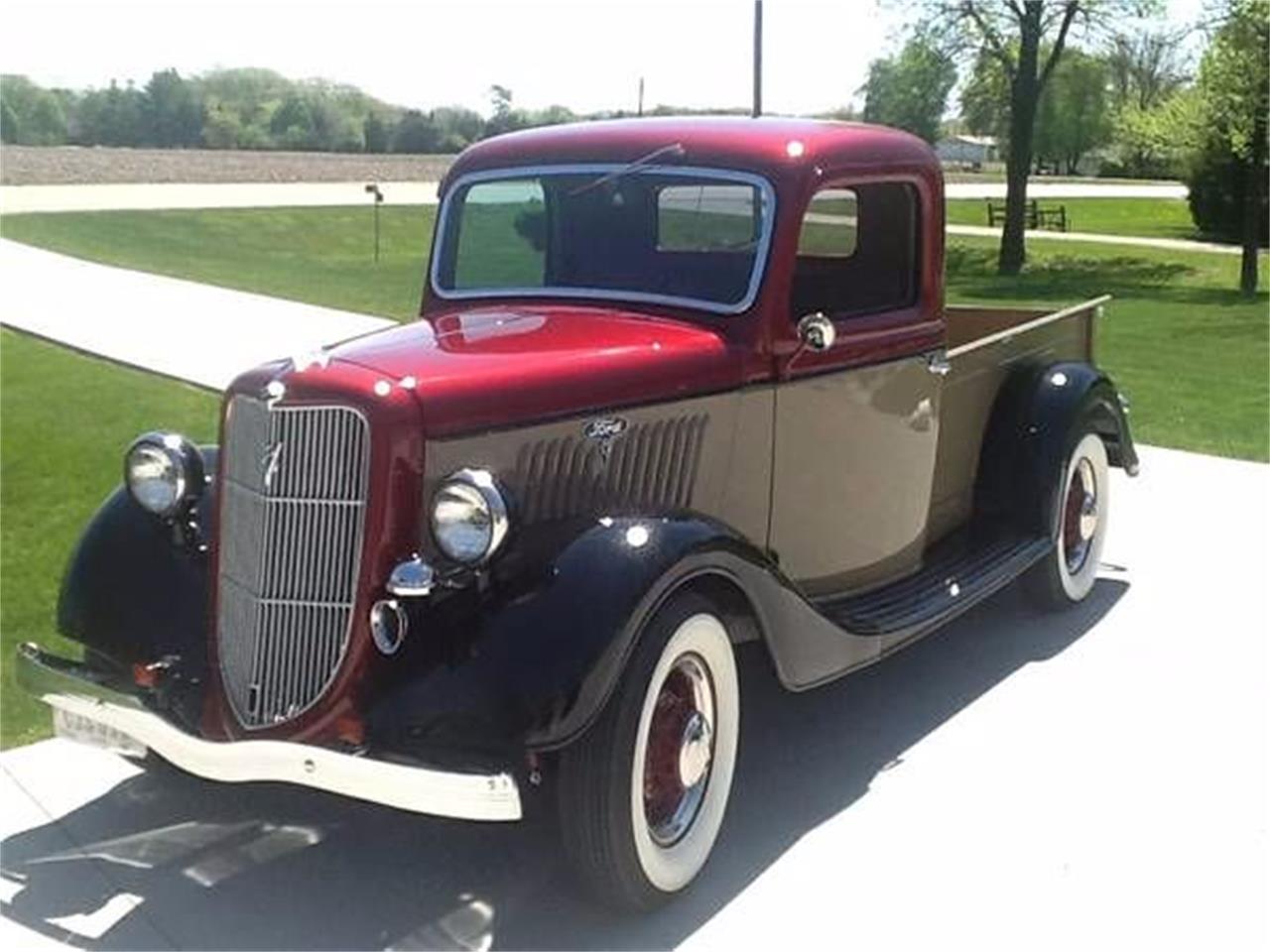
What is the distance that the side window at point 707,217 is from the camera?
424cm

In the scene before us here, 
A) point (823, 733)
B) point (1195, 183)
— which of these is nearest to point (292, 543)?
point (823, 733)

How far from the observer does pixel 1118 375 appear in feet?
41.1

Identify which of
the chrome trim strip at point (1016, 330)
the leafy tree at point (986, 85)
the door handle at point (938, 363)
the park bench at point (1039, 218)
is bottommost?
the door handle at point (938, 363)

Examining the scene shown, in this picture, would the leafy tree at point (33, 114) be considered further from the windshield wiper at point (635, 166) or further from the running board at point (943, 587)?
the running board at point (943, 587)

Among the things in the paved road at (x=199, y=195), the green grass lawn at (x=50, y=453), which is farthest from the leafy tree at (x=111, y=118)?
the green grass lawn at (x=50, y=453)

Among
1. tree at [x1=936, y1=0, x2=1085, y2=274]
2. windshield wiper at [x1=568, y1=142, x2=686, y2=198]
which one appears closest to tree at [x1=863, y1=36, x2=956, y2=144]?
tree at [x1=936, y1=0, x2=1085, y2=274]

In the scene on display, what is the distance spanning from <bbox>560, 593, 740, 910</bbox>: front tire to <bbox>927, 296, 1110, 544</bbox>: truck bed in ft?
6.31

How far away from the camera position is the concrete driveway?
10.9 feet

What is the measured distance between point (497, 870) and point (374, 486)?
3.34 ft

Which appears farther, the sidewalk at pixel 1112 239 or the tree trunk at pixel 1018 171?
the sidewalk at pixel 1112 239

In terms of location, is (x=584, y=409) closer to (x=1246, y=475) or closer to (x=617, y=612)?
(x=617, y=612)

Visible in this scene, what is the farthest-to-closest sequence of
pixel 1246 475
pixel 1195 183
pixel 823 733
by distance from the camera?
pixel 1195 183, pixel 1246 475, pixel 823 733

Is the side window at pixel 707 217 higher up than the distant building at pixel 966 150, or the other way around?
the distant building at pixel 966 150

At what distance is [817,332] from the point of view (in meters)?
4.08
